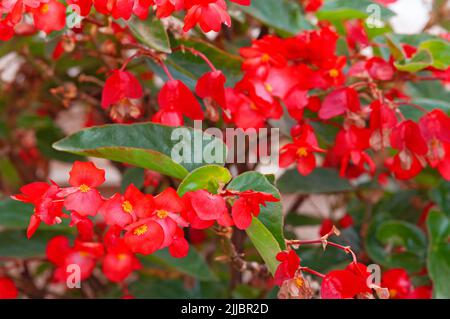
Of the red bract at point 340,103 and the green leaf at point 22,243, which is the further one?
→ the green leaf at point 22,243

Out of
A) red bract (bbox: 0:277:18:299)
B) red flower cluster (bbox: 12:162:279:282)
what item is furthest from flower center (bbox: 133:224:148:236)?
red bract (bbox: 0:277:18:299)

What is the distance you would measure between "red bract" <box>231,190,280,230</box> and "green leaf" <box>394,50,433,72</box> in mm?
253

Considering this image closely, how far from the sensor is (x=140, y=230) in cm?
48

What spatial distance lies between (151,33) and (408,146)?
0.87 ft

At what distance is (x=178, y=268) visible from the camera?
760mm

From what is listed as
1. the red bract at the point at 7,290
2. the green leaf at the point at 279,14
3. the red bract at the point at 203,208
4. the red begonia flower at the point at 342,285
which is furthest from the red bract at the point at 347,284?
the red bract at the point at 7,290

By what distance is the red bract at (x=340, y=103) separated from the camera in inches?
24.8

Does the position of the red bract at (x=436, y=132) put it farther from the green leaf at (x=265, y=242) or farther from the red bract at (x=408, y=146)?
the green leaf at (x=265, y=242)

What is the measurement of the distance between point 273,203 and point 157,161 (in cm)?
10

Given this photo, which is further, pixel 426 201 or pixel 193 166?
pixel 426 201

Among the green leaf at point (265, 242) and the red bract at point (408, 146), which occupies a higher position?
the red bract at point (408, 146)

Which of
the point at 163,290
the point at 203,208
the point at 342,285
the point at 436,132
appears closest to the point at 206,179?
the point at 203,208
